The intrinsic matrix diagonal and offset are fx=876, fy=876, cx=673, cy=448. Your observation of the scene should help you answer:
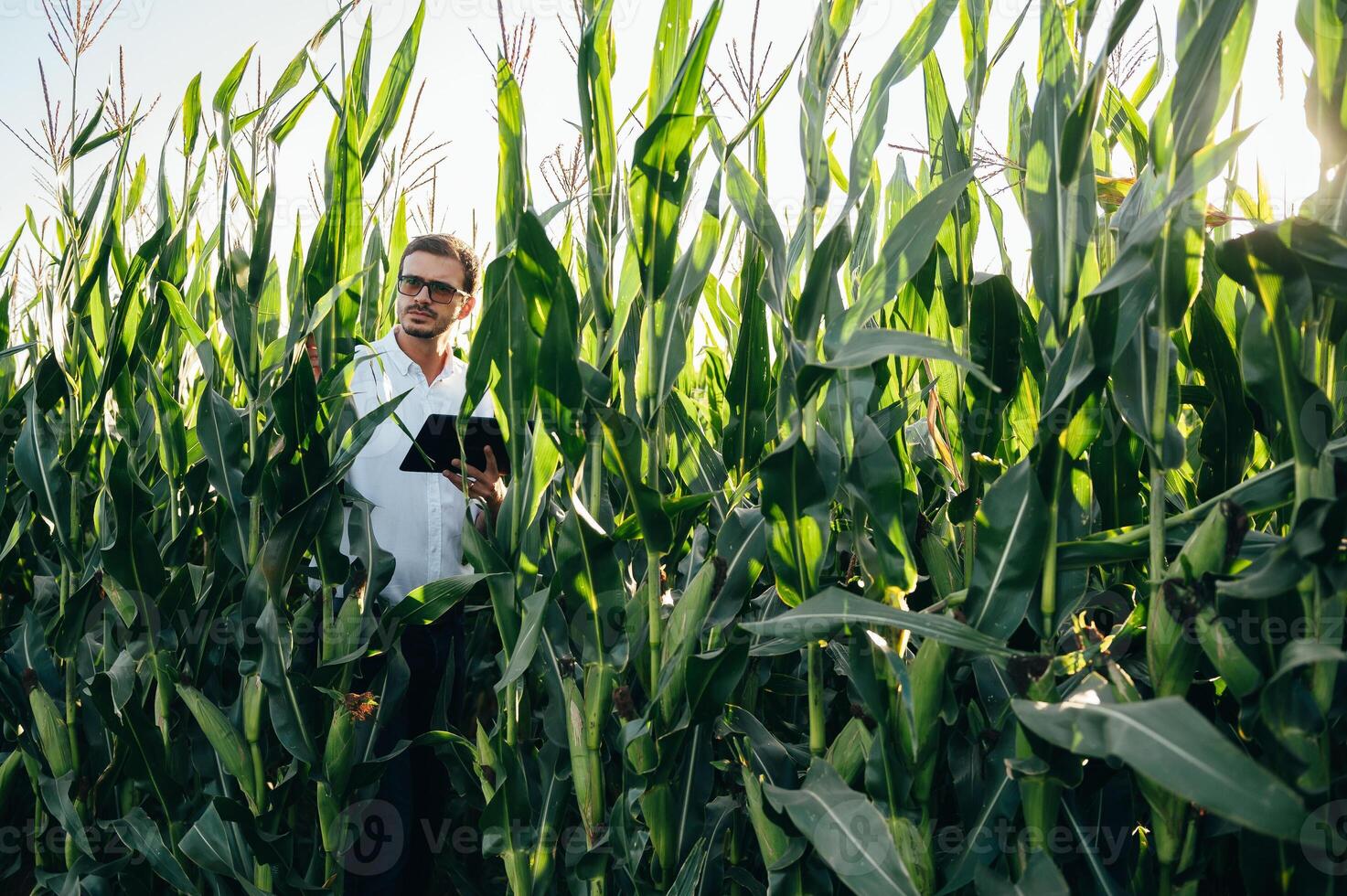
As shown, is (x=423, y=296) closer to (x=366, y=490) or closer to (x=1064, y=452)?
(x=366, y=490)

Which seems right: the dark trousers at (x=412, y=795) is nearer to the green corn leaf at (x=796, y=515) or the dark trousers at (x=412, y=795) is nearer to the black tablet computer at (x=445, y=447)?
the black tablet computer at (x=445, y=447)

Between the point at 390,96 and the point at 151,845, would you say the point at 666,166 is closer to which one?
the point at 390,96

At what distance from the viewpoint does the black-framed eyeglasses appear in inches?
82.0

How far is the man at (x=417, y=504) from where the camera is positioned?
2.01m

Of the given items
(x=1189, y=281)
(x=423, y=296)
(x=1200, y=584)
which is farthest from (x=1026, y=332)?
(x=423, y=296)

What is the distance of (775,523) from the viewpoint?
120 centimetres

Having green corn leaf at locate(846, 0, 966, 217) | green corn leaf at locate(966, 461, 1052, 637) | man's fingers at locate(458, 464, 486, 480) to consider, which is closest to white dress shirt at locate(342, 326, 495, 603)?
man's fingers at locate(458, 464, 486, 480)

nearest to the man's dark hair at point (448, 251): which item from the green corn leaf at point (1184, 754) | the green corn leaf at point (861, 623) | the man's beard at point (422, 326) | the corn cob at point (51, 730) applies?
the man's beard at point (422, 326)

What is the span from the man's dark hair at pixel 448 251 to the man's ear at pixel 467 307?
23 millimetres

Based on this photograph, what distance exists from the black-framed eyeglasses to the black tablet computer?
488 mm

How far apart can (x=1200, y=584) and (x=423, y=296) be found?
5.95 ft

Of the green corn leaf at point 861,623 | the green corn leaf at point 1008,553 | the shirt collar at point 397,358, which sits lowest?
the green corn leaf at point 861,623

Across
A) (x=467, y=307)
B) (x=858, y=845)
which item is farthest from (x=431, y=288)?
(x=858, y=845)

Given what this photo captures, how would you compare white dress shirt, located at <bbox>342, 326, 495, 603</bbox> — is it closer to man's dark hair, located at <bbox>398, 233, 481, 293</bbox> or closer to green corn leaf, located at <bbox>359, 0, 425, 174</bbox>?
man's dark hair, located at <bbox>398, 233, 481, 293</bbox>
